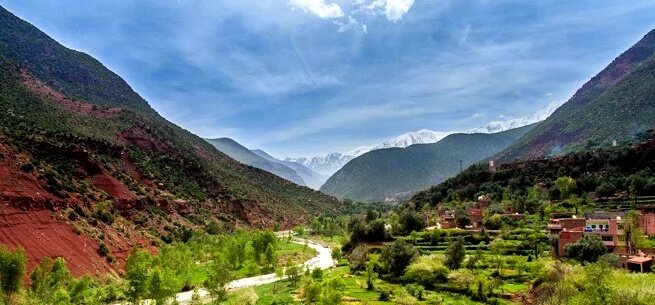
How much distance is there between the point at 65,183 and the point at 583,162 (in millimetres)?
102753

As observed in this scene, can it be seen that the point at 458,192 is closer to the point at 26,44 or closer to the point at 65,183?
the point at 65,183

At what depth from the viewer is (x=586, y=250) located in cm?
5825

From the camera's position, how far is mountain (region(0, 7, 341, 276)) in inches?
2586

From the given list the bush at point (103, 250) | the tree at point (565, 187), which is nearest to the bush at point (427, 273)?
the bush at point (103, 250)

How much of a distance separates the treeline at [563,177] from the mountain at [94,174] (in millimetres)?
49027

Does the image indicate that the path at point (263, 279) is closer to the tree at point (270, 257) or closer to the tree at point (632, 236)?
the tree at point (270, 257)

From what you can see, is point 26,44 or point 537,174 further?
point 26,44

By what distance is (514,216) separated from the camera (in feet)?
292

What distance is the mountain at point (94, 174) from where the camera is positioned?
65.7 m

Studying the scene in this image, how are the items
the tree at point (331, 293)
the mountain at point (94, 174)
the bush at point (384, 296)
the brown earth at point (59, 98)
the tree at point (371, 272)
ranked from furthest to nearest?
the brown earth at point (59, 98) < the mountain at point (94, 174) < the tree at point (371, 272) < the bush at point (384, 296) < the tree at point (331, 293)

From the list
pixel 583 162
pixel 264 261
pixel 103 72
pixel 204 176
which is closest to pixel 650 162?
pixel 583 162

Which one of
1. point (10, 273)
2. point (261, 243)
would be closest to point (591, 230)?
point (261, 243)

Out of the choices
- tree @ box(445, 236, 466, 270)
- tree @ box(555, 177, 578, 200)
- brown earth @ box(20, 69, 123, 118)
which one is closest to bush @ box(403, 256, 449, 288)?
tree @ box(445, 236, 466, 270)

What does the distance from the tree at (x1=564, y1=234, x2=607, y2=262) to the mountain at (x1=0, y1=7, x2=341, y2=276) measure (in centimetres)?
5496
